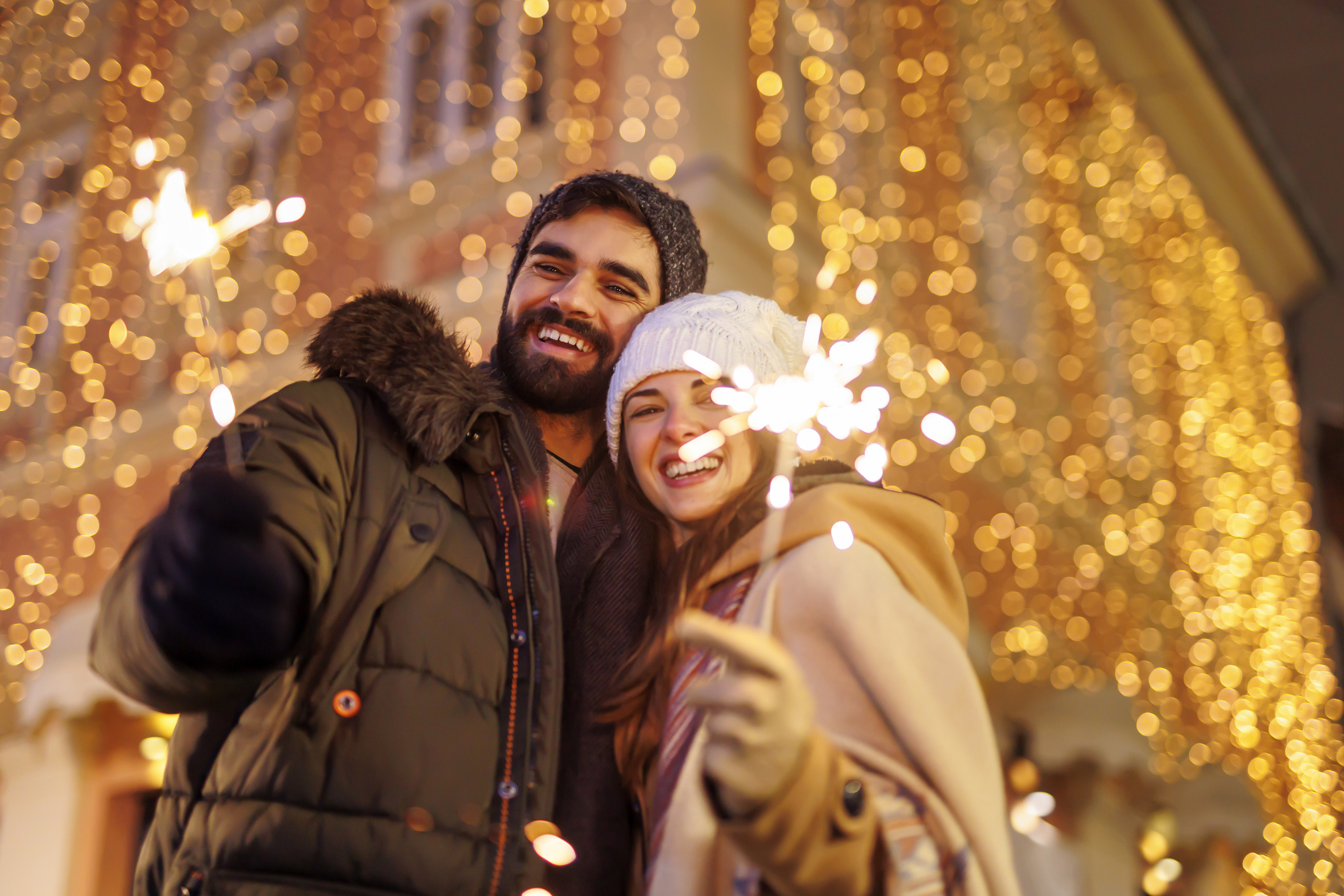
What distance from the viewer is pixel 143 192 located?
3.20 m

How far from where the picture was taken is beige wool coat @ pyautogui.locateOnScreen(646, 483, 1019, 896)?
867 millimetres

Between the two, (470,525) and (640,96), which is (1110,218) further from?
(470,525)

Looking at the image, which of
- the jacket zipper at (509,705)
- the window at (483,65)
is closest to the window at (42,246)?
the window at (483,65)

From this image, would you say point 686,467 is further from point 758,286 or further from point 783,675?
point 758,286

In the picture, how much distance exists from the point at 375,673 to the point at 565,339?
446 millimetres

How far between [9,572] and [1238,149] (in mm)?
5074

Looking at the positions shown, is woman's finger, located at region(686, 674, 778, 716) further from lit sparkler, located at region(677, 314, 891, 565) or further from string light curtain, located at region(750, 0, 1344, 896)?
string light curtain, located at region(750, 0, 1344, 896)

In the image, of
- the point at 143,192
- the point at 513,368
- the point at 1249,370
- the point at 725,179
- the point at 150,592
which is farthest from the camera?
the point at 1249,370

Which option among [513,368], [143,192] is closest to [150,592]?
[513,368]

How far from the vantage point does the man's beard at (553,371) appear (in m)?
1.26

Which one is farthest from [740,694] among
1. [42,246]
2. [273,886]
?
[42,246]

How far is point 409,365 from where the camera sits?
1.14 metres

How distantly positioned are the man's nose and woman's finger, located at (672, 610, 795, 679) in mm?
608

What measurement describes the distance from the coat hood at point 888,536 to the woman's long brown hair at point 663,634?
2 centimetres
